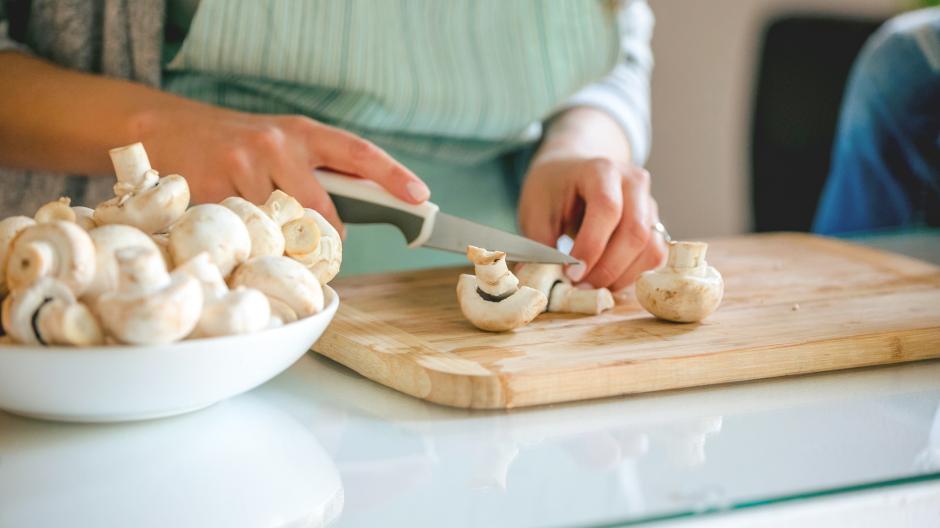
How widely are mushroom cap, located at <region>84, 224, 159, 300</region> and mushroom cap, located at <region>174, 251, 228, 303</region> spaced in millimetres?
23

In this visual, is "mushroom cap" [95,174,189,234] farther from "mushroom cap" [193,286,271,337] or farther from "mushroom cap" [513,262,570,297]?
"mushroom cap" [513,262,570,297]

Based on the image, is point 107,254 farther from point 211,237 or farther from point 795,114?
point 795,114

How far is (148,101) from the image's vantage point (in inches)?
43.8

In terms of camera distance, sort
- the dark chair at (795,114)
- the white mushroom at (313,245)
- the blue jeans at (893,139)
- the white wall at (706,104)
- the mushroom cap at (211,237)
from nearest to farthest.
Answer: the mushroom cap at (211,237)
the white mushroom at (313,245)
the blue jeans at (893,139)
the dark chair at (795,114)
the white wall at (706,104)

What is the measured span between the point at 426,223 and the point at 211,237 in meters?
0.36

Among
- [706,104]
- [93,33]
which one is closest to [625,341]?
[93,33]

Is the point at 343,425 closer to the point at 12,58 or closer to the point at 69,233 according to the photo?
the point at 69,233

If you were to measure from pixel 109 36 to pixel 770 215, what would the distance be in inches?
76.9

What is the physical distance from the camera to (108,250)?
612 mm

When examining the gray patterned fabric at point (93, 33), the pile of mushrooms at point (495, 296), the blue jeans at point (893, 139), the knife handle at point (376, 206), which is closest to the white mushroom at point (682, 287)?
the pile of mushrooms at point (495, 296)

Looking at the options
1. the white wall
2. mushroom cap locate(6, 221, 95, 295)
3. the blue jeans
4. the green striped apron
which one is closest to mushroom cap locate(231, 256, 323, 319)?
mushroom cap locate(6, 221, 95, 295)

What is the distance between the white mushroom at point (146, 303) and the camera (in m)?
0.57

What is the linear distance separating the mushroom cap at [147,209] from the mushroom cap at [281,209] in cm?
8

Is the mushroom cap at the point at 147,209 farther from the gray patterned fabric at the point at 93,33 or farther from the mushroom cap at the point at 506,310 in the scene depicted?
the gray patterned fabric at the point at 93,33
